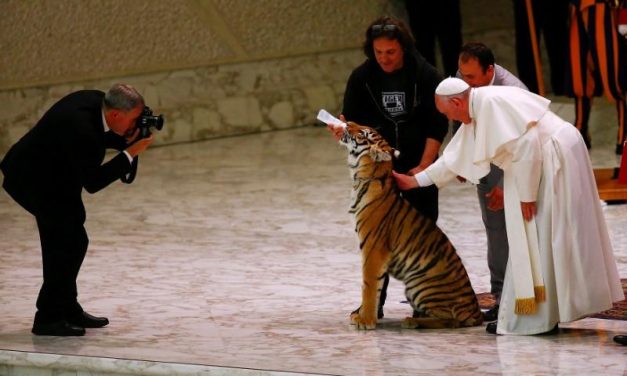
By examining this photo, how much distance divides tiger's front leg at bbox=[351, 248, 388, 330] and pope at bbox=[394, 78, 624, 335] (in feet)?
1.76

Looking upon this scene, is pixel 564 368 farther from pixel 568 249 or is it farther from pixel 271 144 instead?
pixel 271 144

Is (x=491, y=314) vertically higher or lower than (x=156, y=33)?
lower

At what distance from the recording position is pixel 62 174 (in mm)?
6305

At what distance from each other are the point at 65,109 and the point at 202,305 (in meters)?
1.21

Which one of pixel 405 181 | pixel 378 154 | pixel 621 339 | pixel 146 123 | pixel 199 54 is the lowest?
pixel 621 339

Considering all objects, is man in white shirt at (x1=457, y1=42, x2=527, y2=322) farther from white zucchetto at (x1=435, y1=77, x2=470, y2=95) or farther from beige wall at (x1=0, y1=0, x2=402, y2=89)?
beige wall at (x1=0, y1=0, x2=402, y2=89)

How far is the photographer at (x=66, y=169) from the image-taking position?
6223 mm

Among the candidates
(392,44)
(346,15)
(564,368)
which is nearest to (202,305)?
(392,44)

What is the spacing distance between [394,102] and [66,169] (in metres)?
1.40

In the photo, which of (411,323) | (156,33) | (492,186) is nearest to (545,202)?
(492,186)

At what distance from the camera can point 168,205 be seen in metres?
9.59

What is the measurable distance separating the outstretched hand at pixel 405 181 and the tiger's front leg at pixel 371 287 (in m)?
0.29

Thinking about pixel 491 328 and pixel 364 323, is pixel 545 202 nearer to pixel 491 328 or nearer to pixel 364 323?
pixel 491 328

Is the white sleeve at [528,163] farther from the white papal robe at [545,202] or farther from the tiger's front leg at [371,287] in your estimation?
the tiger's front leg at [371,287]
